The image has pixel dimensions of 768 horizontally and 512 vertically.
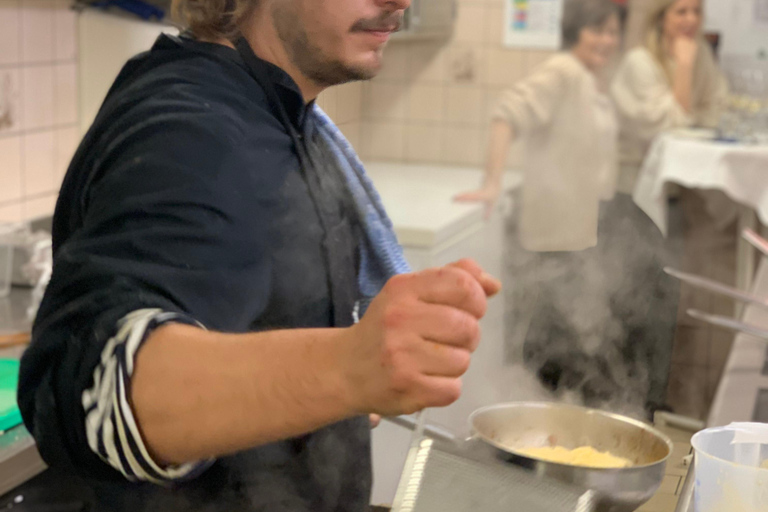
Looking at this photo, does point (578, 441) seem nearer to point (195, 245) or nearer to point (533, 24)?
point (195, 245)

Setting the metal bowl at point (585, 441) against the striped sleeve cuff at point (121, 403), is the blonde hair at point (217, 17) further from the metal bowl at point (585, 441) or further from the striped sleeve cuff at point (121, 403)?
the metal bowl at point (585, 441)

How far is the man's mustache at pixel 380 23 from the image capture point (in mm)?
575

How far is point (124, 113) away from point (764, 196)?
308 cm

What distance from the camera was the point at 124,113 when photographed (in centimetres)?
57

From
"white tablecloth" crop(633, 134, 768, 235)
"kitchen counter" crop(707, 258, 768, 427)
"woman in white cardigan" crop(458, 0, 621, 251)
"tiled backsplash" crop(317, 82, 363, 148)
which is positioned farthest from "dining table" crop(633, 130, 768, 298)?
"tiled backsplash" crop(317, 82, 363, 148)

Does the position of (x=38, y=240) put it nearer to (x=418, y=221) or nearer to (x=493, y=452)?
(x=418, y=221)

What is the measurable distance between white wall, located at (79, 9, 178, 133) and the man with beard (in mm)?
1508

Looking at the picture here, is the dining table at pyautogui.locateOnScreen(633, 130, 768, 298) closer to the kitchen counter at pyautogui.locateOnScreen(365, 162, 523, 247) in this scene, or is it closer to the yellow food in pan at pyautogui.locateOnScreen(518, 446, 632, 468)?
the kitchen counter at pyautogui.locateOnScreen(365, 162, 523, 247)

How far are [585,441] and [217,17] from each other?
435 mm

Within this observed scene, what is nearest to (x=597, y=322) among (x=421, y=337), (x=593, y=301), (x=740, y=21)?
(x=593, y=301)

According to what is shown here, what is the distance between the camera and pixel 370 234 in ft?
2.37

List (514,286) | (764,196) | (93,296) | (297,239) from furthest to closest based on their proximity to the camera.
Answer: (764,196) < (514,286) < (297,239) < (93,296)

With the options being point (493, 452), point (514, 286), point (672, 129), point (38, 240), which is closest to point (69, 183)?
point (493, 452)

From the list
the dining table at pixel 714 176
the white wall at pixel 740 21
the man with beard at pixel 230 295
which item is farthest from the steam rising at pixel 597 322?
the white wall at pixel 740 21
